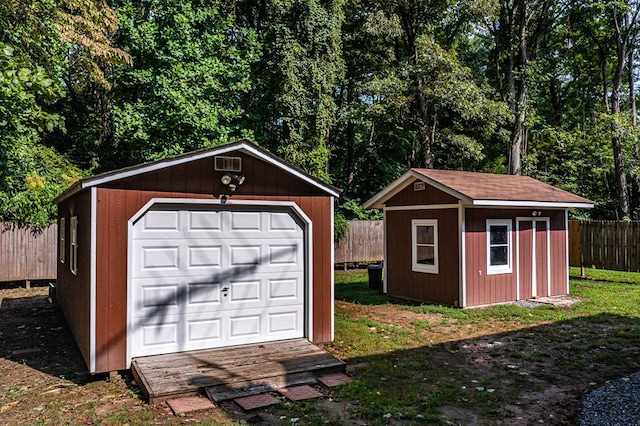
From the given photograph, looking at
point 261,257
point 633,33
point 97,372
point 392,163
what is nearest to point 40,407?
point 97,372

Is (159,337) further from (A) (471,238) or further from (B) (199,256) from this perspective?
(A) (471,238)

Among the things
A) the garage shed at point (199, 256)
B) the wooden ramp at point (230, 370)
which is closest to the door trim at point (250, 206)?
the garage shed at point (199, 256)

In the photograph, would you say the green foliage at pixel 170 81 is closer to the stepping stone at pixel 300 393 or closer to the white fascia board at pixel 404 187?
the white fascia board at pixel 404 187

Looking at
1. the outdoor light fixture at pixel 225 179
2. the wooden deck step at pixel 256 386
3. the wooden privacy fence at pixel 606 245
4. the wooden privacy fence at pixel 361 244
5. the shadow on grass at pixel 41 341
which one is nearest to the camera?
the wooden deck step at pixel 256 386

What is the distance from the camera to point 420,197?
10.9 metres

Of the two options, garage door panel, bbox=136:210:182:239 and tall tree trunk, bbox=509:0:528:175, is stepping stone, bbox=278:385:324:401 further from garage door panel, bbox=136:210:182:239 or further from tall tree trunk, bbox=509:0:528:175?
tall tree trunk, bbox=509:0:528:175

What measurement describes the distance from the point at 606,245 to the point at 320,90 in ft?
36.3

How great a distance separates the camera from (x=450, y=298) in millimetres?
10133

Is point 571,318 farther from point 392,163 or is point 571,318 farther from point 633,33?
point 633,33

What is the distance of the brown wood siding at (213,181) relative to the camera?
19.8 ft

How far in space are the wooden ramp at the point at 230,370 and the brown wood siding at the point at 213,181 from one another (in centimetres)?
216

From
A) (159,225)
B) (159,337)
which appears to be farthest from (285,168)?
(159,337)

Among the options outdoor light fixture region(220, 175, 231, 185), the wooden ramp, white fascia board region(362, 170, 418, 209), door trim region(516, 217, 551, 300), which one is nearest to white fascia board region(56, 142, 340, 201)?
outdoor light fixture region(220, 175, 231, 185)

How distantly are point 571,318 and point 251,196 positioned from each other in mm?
6696
